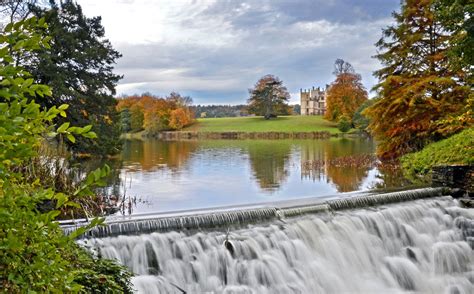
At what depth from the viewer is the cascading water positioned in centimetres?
691

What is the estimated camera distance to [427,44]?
65.0 ft

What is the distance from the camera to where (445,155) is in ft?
49.3

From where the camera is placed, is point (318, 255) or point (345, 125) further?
point (345, 125)

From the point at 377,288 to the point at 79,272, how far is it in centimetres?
589

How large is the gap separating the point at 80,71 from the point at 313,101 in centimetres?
10103

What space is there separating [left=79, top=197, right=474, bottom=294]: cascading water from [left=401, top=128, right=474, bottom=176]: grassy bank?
4634mm

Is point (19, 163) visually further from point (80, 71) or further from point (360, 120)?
point (360, 120)

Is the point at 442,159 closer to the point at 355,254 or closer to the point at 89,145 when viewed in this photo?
the point at 355,254

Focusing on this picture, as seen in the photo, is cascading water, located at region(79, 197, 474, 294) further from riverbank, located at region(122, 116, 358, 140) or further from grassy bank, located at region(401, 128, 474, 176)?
riverbank, located at region(122, 116, 358, 140)

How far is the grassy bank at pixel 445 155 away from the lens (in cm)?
1402

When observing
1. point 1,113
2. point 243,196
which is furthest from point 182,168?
point 1,113

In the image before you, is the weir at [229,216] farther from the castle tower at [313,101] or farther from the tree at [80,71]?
the castle tower at [313,101]

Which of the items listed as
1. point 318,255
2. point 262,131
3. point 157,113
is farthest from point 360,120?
point 318,255

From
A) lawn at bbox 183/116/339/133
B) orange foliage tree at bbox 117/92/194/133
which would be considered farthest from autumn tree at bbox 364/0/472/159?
orange foliage tree at bbox 117/92/194/133
